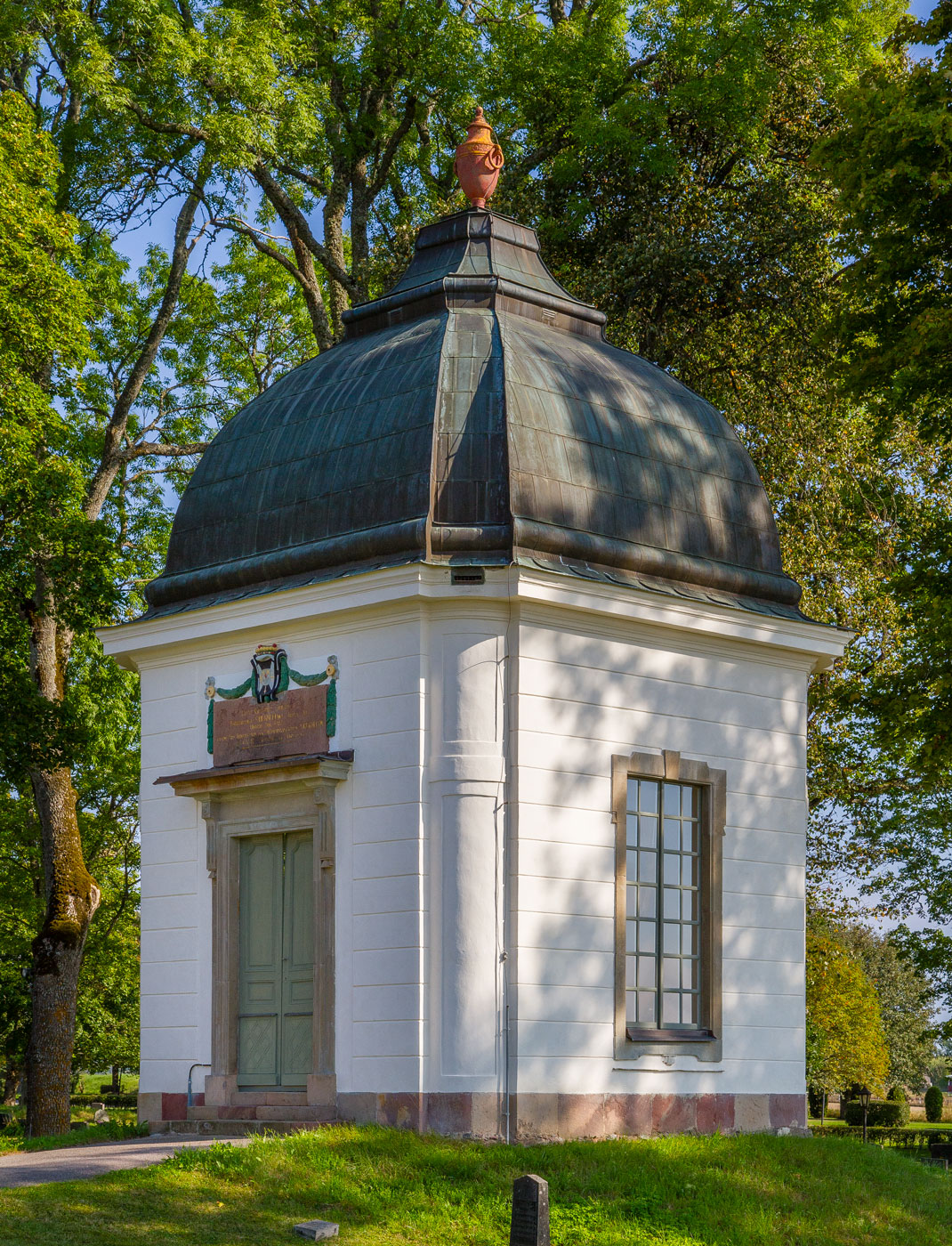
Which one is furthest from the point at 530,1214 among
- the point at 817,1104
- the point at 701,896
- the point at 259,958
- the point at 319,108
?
the point at 817,1104

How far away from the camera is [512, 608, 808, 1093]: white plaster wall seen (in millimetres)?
13281

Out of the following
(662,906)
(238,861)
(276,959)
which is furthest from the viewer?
(238,861)

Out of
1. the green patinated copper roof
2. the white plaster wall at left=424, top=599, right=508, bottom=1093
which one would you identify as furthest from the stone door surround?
the green patinated copper roof

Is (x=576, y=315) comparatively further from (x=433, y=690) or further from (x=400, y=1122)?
(x=400, y=1122)

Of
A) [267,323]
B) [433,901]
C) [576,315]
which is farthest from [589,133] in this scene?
[433,901]

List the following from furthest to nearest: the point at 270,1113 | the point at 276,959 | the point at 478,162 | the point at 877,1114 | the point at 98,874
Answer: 1. the point at 877,1114
2. the point at 98,874
3. the point at 478,162
4. the point at 276,959
5. the point at 270,1113

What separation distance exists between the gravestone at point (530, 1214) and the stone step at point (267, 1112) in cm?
377

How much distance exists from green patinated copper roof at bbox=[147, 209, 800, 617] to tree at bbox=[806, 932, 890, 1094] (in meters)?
20.2

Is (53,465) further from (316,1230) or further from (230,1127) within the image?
(316,1230)

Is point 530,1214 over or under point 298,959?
under

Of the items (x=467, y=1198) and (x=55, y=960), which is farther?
(x=55, y=960)

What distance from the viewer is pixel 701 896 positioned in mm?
14812

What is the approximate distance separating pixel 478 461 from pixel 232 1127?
620 cm

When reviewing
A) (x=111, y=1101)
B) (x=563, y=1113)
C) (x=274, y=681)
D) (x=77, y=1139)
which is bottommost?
(x=111, y=1101)
